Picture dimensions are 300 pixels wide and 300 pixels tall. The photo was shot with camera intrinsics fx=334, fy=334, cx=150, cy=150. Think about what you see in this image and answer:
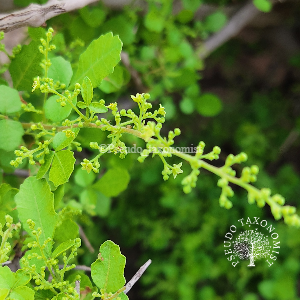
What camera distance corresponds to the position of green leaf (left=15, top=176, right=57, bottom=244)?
781 mm

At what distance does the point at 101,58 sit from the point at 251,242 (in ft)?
4.06

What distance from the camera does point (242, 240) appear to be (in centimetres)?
163

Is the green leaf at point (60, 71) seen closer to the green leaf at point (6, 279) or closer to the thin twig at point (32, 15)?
the thin twig at point (32, 15)

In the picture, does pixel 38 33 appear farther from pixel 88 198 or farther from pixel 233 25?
pixel 233 25

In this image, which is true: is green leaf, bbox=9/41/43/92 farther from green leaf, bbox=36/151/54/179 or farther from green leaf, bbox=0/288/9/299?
green leaf, bbox=0/288/9/299

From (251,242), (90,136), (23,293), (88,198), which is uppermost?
(90,136)

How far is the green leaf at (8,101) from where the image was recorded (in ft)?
2.79

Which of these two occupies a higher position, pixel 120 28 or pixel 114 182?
pixel 120 28

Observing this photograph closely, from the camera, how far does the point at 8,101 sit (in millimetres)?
855

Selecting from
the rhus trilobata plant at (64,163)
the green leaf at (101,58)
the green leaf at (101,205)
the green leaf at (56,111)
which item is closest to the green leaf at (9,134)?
the rhus trilobata plant at (64,163)

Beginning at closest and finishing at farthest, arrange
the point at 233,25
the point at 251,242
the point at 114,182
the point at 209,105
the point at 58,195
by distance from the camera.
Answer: the point at 58,195
the point at 114,182
the point at 209,105
the point at 251,242
the point at 233,25

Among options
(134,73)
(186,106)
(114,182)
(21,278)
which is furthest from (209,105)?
(21,278)

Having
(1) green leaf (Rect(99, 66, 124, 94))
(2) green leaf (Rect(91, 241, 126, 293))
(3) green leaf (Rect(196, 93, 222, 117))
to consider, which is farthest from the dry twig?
(2) green leaf (Rect(91, 241, 126, 293))

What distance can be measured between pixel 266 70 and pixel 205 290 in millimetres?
1775
